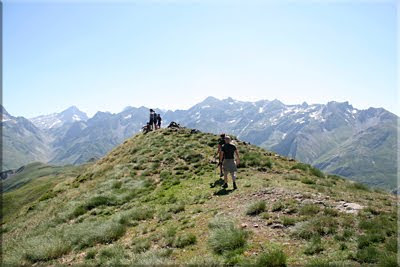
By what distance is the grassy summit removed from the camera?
10.7 meters

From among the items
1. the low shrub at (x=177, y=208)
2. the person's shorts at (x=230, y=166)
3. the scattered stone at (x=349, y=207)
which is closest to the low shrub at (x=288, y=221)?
the scattered stone at (x=349, y=207)

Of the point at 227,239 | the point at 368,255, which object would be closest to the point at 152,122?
the point at 227,239

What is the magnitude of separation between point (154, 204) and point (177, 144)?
16.7 meters

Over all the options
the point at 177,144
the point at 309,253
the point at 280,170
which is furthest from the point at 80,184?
the point at 309,253

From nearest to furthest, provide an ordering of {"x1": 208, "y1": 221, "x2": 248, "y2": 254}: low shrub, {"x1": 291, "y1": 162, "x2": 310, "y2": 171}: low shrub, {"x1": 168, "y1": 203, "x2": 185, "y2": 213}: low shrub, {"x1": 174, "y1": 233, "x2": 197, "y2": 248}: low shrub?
{"x1": 208, "y1": 221, "x2": 248, "y2": 254}: low shrub → {"x1": 174, "y1": 233, "x2": 197, "y2": 248}: low shrub → {"x1": 168, "y1": 203, "x2": 185, "y2": 213}: low shrub → {"x1": 291, "y1": 162, "x2": 310, "y2": 171}: low shrub

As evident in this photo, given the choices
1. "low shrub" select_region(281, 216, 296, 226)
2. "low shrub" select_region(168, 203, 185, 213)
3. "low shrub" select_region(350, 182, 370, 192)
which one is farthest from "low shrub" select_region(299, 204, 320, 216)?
"low shrub" select_region(350, 182, 370, 192)

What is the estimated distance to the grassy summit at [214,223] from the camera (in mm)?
10734

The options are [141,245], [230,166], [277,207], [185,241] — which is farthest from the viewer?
[230,166]

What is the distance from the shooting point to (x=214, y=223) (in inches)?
546

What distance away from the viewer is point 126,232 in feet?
52.9

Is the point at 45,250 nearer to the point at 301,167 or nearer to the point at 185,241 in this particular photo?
the point at 185,241

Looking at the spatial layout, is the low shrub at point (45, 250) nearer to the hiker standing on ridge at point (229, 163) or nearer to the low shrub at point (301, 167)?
the hiker standing on ridge at point (229, 163)

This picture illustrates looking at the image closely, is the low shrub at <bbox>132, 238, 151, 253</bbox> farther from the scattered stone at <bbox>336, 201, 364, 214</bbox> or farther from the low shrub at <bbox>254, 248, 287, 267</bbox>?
the scattered stone at <bbox>336, 201, 364, 214</bbox>

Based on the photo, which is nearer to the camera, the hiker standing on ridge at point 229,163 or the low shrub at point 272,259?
the low shrub at point 272,259
